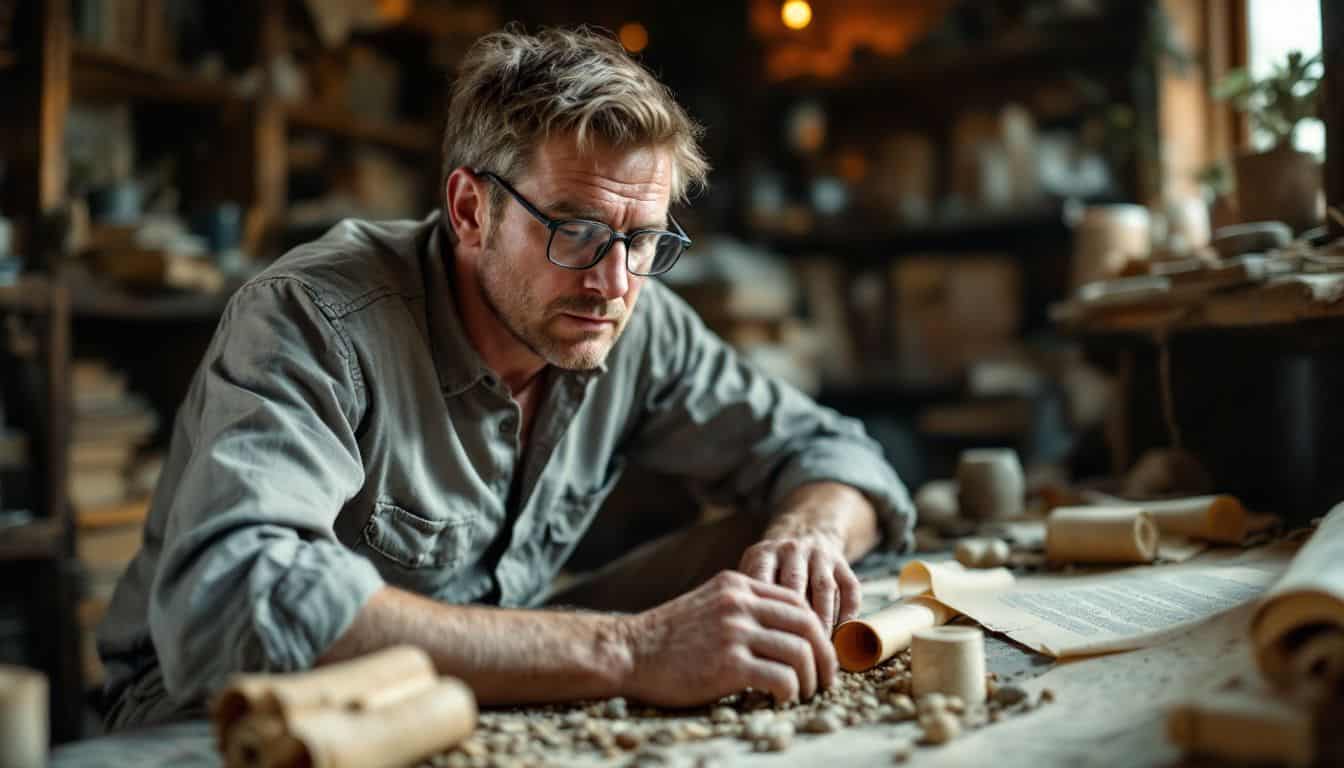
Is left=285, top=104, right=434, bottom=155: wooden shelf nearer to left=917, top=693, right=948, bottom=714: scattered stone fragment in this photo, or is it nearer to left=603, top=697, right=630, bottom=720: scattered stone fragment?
left=603, top=697, right=630, bottom=720: scattered stone fragment

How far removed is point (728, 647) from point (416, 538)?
0.64 metres

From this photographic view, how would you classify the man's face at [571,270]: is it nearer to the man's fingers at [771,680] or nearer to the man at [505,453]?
the man at [505,453]

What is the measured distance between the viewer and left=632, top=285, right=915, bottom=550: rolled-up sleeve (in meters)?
2.07

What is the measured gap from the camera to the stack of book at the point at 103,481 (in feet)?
9.95

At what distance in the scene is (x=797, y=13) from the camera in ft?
10.4

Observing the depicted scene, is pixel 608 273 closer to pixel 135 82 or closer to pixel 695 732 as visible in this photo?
pixel 695 732

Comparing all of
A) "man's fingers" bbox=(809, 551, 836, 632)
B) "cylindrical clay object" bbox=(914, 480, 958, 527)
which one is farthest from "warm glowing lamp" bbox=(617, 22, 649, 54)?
"man's fingers" bbox=(809, 551, 836, 632)

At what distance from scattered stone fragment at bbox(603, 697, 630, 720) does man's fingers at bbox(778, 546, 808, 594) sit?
1.13ft

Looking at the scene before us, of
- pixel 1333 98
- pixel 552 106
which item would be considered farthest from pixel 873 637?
pixel 1333 98

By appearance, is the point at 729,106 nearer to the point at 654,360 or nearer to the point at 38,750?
the point at 654,360

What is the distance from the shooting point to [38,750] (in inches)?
37.4

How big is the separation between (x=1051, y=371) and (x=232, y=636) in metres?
3.37

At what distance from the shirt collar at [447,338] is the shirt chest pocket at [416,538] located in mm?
209

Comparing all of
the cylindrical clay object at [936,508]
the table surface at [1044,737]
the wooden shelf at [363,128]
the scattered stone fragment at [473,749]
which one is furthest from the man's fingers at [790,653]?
the wooden shelf at [363,128]
